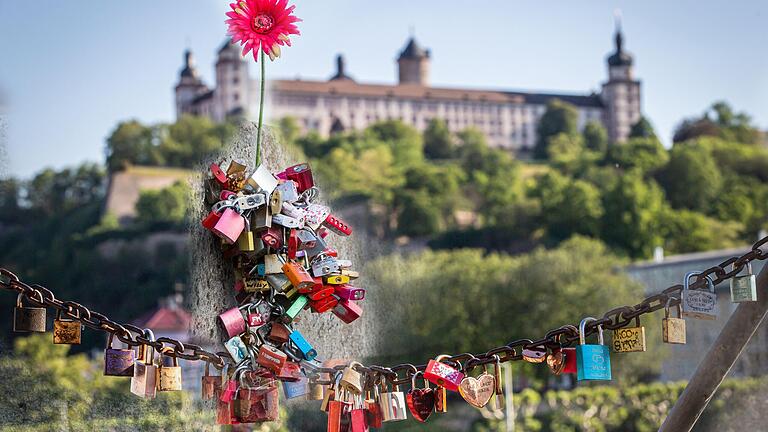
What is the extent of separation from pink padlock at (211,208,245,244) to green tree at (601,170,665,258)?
340 ft

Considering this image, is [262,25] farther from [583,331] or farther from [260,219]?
[583,331]

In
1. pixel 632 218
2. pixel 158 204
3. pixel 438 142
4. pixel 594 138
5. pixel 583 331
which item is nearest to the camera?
pixel 583 331

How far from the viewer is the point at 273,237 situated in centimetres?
532

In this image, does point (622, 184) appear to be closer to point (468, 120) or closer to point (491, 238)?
point (491, 238)

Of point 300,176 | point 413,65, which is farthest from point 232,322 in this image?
point 413,65

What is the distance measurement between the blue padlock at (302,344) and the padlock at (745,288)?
4.98ft

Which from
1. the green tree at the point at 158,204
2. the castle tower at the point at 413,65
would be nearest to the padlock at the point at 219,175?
the green tree at the point at 158,204

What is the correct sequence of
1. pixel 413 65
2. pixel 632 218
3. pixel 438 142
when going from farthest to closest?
1. pixel 413 65
2. pixel 438 142
3. pixel 632 218

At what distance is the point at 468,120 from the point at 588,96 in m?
15.5

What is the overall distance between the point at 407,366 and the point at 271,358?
0.51m

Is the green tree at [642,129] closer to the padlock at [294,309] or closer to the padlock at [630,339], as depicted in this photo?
the padlock at [630,339]

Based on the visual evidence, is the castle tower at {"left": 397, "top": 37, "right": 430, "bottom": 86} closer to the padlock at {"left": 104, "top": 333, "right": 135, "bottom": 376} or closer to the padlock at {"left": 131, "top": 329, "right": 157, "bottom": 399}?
the padlock at {"left": 131, "top": 329, "right": 157, "bottom": 399}

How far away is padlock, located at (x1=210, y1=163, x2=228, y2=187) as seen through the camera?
532 centimetres

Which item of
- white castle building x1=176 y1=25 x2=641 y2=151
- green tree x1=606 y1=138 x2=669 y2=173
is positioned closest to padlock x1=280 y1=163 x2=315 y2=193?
green tree x1=606 y1=138 x2=669 y2=173
